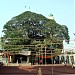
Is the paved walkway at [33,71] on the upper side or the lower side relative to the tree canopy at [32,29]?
lower

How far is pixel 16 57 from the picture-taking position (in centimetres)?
3117

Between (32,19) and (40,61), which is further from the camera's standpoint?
(32,19)

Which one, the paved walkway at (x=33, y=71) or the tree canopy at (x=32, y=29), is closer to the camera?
the paved walkway at (x=33, y=71)

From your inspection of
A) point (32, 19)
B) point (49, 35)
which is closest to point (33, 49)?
point (49, 35)

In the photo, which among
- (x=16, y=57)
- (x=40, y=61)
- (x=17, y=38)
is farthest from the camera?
(x=16, y=57)

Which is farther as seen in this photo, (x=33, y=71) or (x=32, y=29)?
(x=32, y=29)

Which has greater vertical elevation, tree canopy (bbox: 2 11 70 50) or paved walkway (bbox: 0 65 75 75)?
tree canopy (bbox: 2 11 70 50)

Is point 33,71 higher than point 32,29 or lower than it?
lower

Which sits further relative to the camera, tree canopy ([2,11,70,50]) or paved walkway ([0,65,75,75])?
tree canopy ([2,11,70,50])

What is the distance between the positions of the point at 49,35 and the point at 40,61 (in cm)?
649

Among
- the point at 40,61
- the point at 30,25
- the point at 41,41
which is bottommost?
the point at 40,61

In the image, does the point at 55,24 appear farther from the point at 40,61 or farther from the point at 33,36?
the point at 40,61

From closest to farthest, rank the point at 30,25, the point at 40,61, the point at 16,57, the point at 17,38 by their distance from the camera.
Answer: the point at 40,61, the point at 17,38, the point at 16,57, the point at 30,25

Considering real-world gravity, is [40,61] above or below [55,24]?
below
